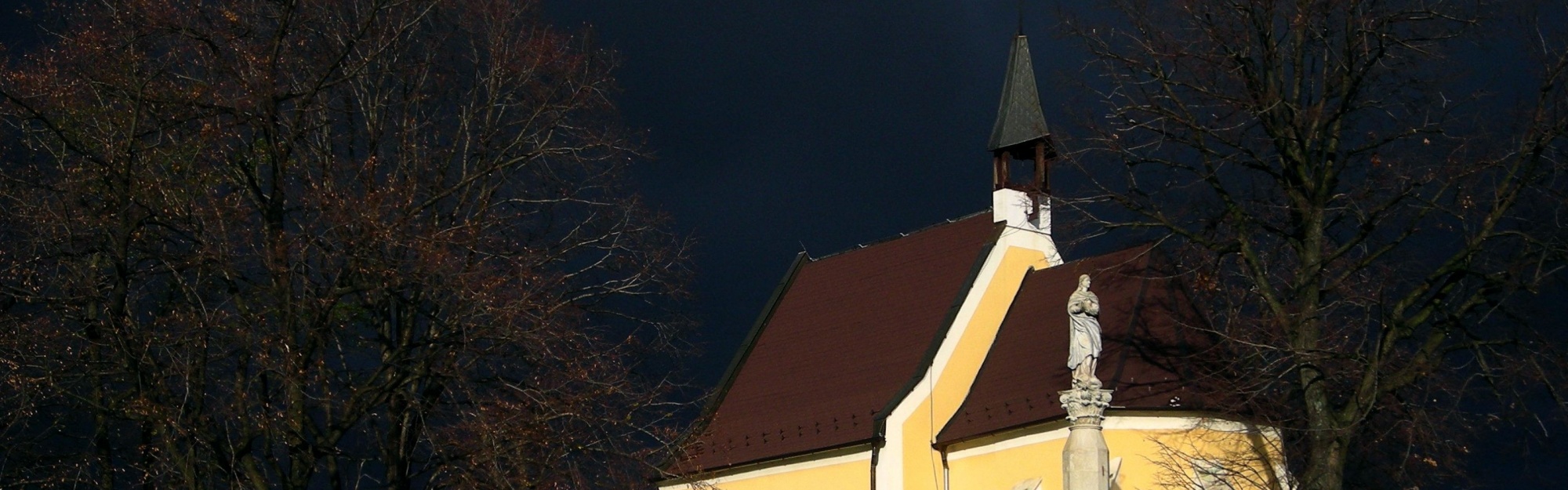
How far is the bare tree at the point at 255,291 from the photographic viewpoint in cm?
1638

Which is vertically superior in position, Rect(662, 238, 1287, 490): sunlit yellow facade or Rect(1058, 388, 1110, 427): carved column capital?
Rect(662, 238, 1287, 490): sunlit yellow facade

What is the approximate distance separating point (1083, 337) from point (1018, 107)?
14.4 meters

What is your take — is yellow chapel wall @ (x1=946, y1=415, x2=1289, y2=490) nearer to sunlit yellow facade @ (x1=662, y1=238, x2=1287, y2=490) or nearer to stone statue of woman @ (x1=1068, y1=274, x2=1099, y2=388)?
sunlit yellow facade @ (x1=662, y1=238, x2=1287, y2=490)

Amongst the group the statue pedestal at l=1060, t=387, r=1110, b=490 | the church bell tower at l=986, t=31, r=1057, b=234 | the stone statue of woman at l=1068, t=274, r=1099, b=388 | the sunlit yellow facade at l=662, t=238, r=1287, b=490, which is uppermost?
the church bell tower at l=986, t=31, r=1057, b=234

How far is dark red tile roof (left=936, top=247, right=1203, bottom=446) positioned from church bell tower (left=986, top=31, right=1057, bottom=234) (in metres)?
1.51

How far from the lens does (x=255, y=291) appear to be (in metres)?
17.1

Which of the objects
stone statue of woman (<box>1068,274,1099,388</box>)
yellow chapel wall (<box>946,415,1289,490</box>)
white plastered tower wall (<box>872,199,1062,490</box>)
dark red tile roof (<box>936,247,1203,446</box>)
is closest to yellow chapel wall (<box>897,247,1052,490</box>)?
white plastered tower wall (<box>872,199,1062,490</box>)

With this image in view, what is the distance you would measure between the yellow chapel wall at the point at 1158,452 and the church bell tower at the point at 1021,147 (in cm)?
503

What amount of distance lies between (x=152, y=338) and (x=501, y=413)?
126 inches

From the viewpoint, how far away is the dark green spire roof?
31.8m

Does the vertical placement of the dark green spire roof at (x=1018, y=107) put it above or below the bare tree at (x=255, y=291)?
above

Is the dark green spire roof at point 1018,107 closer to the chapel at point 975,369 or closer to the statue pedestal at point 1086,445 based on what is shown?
the chapel at point 975,369

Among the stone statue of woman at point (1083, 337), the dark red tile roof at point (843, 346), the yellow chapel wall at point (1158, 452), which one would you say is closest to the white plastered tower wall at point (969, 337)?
the dark red tile roof at point (843, 346)

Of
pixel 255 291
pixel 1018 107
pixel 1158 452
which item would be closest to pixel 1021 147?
pixel 1018 107
